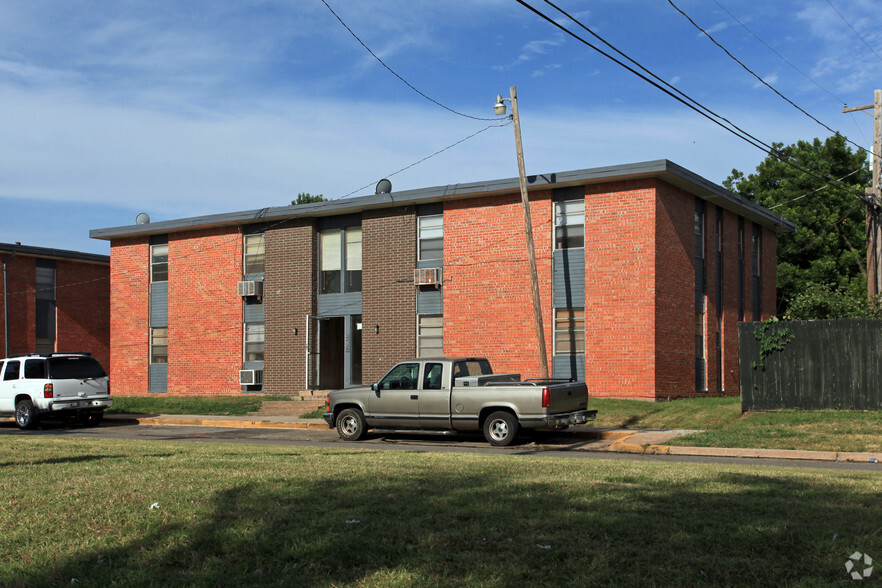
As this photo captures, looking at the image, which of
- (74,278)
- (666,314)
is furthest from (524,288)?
(74,278)

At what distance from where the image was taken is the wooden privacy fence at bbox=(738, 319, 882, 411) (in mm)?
19031

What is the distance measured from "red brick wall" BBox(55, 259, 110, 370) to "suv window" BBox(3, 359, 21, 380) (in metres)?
19.7

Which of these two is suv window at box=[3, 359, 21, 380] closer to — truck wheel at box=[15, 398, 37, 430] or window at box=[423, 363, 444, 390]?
truck wheel at box=[15, 398, 37, 430]

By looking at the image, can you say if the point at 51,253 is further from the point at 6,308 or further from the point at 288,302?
the point at 288,302

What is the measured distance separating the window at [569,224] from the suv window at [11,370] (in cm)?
1604

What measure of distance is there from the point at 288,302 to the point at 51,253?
18.7 meters

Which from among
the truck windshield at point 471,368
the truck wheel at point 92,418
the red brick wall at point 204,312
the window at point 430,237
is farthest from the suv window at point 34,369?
the truck windshield at point 471,368

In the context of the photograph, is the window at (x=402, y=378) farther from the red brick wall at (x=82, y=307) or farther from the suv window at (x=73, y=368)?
the red brick wall at (x=82, y=307)

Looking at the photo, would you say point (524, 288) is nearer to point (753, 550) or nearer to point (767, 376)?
point (767, 376)

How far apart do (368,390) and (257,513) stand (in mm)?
12153

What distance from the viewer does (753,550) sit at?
18.5ft

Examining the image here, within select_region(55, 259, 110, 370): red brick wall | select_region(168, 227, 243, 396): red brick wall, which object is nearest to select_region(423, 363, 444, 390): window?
select_region(168, 227, 243, 396): red brick wall

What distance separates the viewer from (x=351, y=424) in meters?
19.0

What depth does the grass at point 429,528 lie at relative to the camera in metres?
5.22
